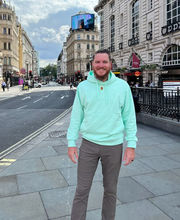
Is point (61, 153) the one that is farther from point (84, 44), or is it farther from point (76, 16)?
point (84, 44)

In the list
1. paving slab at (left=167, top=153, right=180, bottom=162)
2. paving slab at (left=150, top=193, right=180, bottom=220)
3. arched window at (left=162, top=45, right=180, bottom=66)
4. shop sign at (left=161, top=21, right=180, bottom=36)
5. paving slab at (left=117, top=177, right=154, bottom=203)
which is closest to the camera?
paving slab at (left=150, top=193, right=180, bottom=220)

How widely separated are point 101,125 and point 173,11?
91.1ft

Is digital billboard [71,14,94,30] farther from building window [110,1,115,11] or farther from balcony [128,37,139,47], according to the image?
balcony [128,37,139,47]

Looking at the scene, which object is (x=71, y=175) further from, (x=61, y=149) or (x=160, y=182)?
(x=61, y=149)

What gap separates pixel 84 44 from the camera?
92188mm

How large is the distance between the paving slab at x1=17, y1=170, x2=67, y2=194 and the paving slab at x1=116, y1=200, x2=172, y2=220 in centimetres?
121

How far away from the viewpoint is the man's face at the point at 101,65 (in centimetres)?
237

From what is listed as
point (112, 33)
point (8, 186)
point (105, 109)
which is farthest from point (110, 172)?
point (112, 33)

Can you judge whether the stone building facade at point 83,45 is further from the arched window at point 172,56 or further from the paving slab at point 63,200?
the paving slab at point 63,200

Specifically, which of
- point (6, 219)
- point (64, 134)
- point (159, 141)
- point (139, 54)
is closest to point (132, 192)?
point (6, 219)

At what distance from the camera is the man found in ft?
7.79

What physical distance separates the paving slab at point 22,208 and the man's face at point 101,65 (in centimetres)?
195

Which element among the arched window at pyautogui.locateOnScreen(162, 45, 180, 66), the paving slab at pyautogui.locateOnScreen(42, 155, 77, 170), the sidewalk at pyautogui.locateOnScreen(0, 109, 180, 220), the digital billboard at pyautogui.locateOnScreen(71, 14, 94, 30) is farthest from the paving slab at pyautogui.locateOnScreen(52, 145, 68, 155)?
the digital billboard at pyautogui.locateOnScreen(71, 14, 94, 30)

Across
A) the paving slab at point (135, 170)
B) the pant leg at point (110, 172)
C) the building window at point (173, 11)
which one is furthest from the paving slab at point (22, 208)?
the building window at point (173, 11)
